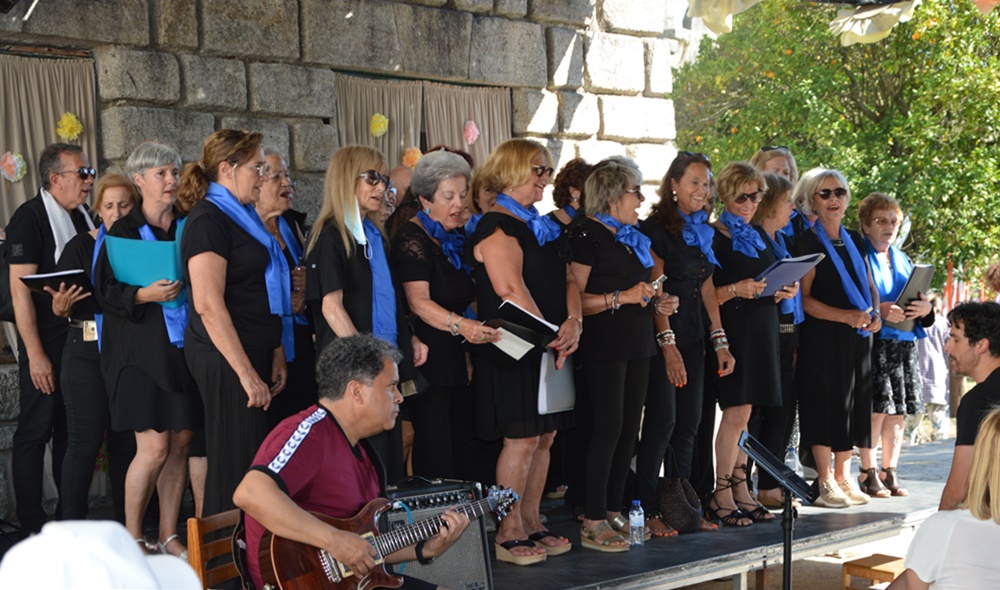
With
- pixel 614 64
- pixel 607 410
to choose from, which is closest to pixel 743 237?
pixel 607 410

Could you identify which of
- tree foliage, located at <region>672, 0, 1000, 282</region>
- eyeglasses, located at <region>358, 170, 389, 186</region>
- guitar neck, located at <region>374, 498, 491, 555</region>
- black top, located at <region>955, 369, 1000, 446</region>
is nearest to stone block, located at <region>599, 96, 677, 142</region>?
eyeglasses, located at <region>358, 170, 389, 186</region>

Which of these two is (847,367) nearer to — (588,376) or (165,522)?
(588,376)

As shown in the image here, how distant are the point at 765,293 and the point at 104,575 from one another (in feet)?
17.0

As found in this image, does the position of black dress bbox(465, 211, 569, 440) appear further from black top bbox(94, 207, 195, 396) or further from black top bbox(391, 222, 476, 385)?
black top bbox(94, 207, 195, 396)

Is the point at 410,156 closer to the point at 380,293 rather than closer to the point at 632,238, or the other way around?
the point at 632,238

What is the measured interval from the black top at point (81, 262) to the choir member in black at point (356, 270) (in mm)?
1076

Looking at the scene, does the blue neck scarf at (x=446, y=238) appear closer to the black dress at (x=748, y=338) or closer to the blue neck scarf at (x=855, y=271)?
the black dress at (x=748, y=338)

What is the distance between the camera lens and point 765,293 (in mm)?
6195

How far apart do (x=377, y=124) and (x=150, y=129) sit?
1660 millimetres

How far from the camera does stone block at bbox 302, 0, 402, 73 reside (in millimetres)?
7262

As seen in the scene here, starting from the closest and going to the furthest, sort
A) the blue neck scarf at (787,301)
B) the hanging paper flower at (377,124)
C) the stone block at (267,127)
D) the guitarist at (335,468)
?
→ the guitarist at (335,468) < the blue neck scarf at (787,301) < the stone block at (267,127) < the hanging paper flower at (377,124)

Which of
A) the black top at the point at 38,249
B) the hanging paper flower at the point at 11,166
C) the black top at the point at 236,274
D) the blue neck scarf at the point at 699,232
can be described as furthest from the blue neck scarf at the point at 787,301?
the hanging paper flower at the point at 11,166

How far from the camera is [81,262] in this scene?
17.8 ft

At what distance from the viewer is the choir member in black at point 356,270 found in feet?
16.2
